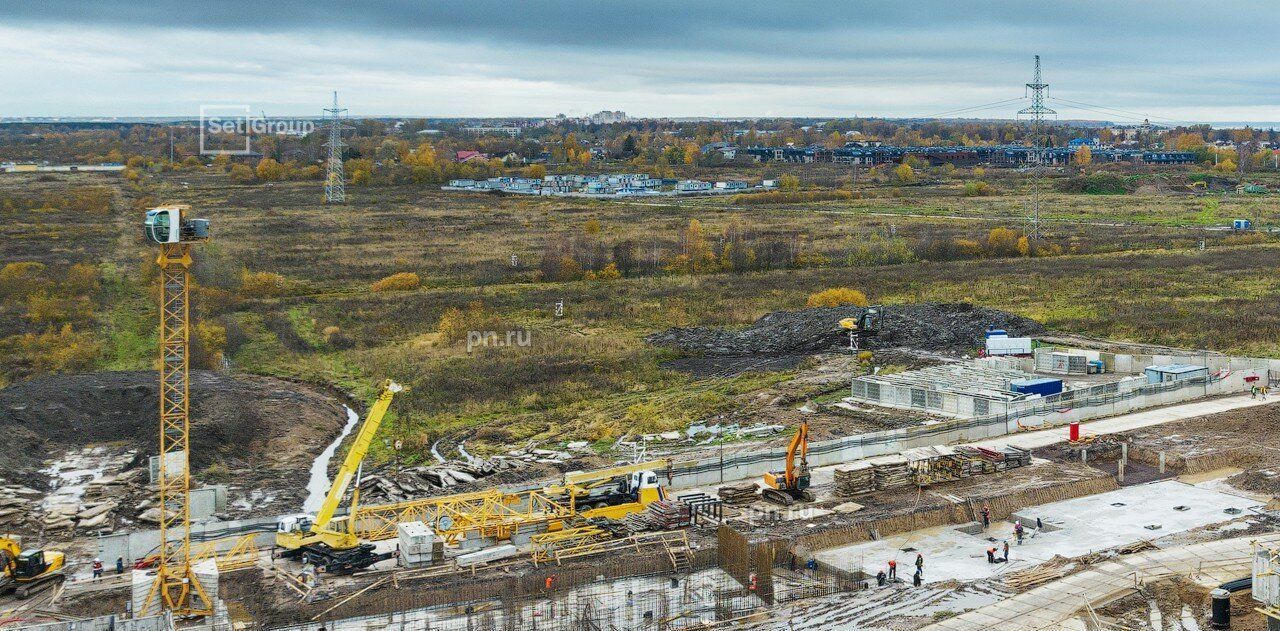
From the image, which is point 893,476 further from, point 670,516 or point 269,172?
point 269,172

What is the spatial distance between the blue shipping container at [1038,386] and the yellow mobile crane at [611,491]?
53.7 ft

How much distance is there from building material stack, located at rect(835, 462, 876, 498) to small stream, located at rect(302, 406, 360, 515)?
13.7 metres

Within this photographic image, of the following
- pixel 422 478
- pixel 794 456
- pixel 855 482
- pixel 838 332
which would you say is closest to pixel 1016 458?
pixel 855 482

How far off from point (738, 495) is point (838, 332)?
2179 centimetres

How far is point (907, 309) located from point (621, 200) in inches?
2682

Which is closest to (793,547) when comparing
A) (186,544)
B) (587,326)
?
(186,544)

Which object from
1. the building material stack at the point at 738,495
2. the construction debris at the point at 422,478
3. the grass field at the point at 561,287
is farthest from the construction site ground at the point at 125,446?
the building material stack at the point at 738,495

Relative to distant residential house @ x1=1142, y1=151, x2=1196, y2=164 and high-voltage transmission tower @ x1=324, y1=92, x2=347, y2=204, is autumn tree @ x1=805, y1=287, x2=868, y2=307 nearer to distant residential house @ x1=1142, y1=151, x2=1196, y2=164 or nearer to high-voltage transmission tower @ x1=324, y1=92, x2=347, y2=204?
high-voltage transmission tower @ x1=324, y1=92, x2=347, y2=204

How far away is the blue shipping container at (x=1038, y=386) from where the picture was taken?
41562mm

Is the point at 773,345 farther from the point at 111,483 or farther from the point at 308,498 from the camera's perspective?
the point at 111,483

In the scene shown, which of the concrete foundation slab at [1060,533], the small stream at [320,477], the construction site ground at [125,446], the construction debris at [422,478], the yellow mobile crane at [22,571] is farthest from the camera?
the small stream at [320,477]

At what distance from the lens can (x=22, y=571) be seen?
25.8 meters

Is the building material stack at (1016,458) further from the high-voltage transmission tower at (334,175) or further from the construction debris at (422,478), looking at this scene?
the high-voltage transmission tower at (334,175)

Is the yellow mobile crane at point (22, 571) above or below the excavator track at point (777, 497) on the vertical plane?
below
